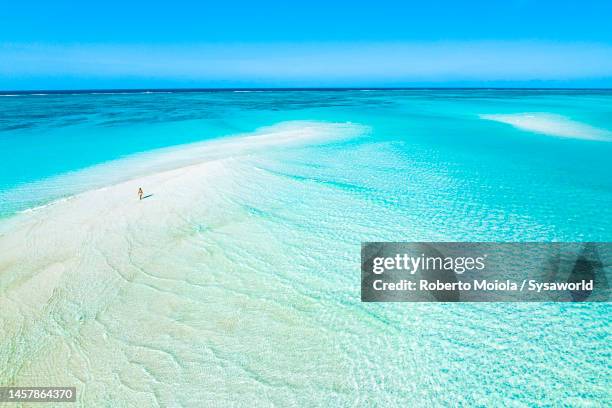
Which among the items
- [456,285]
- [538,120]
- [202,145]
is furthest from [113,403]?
[538,120]

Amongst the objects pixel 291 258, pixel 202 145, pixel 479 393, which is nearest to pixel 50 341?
pixel 291 258

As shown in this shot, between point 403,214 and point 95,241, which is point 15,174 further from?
point 403,214

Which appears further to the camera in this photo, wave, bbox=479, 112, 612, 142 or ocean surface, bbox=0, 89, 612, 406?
wave, bbox=479, 112, 612, 142

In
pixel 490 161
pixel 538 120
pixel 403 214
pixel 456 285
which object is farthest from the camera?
pixel 538 120

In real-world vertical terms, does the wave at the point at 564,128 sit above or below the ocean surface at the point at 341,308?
above

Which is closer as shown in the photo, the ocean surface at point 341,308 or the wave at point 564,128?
the ocean surface at point 341,308

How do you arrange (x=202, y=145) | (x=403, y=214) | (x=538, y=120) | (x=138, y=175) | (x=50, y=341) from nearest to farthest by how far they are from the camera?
(x=50, y=341) < (x=403, y=214) < (x=138, y=175) < (x=202, y=145) < (x=538, y=120)

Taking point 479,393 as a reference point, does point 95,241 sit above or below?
above

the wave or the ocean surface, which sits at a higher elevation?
the wave

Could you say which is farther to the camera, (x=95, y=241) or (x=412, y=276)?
(x=95, y=241)

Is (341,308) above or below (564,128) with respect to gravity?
below

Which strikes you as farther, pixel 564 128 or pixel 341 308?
pixel 564 128
